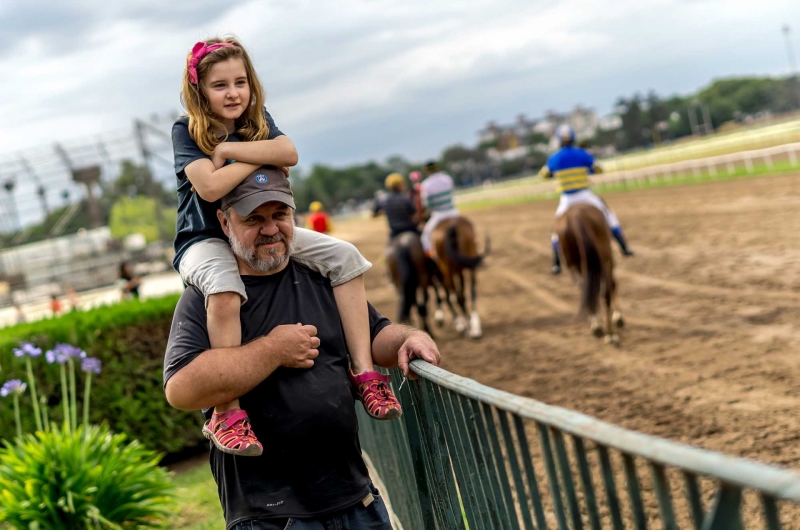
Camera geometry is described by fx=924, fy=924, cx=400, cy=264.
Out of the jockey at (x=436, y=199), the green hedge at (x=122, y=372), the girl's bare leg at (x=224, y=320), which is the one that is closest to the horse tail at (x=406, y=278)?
the jockey at (x=436, y=199)

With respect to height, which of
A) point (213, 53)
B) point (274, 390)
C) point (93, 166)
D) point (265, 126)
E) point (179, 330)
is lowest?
point (274, 390)

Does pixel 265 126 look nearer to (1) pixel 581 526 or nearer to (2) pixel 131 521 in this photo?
(1) pixel 581 526

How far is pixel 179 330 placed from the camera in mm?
2752

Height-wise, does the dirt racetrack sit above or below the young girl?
below

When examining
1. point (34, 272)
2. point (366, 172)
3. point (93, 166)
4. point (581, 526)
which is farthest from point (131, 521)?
point (366, 172)

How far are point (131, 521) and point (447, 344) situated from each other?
22.3 ft

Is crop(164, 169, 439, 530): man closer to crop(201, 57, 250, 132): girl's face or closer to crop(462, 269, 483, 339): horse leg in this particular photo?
crop(201, 57, 250, 132): girl's face

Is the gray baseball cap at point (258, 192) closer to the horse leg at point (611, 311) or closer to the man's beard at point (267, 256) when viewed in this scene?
the man's beard at point (267, 256)

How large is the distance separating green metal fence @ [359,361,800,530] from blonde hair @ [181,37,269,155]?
3.03 feet

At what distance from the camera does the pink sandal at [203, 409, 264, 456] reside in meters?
→ 2.54

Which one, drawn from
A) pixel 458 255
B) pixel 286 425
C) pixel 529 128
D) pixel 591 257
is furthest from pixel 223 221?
pixel 529 128

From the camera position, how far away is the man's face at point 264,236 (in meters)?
2.73

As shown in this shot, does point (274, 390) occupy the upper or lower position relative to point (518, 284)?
upper

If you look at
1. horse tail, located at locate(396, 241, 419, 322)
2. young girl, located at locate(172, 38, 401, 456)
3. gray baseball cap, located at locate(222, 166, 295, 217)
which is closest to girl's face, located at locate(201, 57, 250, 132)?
young girl, located at locate(172, 38, 401, 456)
